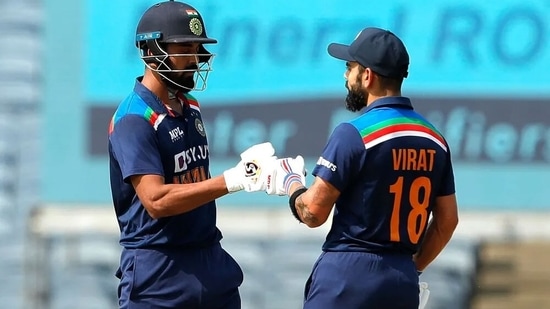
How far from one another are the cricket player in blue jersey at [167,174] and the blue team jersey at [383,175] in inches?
14.4

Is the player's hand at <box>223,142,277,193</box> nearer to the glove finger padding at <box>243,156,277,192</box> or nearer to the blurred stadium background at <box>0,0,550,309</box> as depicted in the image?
the glove finger padding at <box>243,156,277,192</box>

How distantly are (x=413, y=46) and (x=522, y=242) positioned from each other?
1.59 meters

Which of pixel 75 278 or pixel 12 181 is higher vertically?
pixel 12 181

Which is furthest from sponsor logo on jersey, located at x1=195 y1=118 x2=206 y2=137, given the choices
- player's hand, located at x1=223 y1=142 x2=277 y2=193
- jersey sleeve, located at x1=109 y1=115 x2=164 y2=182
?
player's hand, located at x1=223 y1=142 x2=277 y2=193

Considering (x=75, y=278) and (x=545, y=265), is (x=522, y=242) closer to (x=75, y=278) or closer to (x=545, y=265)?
(x=545, y=265)

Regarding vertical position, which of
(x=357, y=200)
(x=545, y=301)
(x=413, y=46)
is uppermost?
(x=413, y=46)

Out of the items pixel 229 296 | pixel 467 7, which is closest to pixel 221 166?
pixel 467 7

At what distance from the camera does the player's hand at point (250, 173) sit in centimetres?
420

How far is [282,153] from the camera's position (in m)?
9.07

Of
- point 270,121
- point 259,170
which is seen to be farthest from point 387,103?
point 270,121

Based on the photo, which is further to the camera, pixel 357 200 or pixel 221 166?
pixel 221 166

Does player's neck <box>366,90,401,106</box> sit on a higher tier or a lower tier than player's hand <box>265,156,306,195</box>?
higher

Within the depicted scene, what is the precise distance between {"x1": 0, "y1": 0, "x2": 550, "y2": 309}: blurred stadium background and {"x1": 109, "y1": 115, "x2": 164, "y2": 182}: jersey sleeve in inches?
177

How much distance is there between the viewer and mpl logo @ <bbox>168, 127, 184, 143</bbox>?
4391mm
